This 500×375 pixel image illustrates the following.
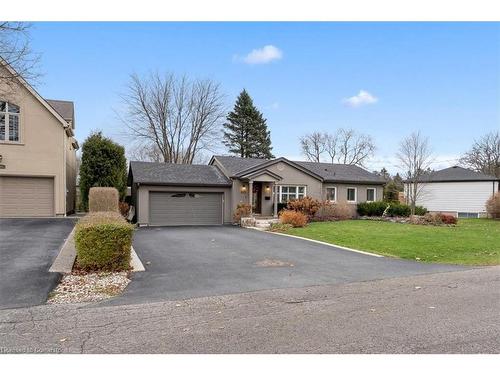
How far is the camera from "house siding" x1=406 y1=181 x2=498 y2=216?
3189cm

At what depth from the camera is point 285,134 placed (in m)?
47.2

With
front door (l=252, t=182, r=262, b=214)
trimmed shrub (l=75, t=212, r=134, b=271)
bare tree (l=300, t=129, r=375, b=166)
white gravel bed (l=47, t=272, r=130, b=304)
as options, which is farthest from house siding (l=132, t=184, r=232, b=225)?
bare tree (l=300, t=129, r=375, b=166)

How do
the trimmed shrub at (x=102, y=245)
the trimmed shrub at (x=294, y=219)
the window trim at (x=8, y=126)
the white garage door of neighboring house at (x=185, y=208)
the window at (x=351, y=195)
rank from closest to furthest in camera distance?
the trimmed shrub at (x=102, y=245)
the window trim at (x=8, y=126)
the trimmed shrub at (x=294, y=219)
the white garage door of neighboring house at (x=185, y=208)
the window at (x=351, y=195)

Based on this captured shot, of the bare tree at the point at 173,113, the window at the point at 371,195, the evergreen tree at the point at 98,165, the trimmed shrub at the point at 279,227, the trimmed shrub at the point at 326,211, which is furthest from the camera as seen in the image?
the bare tree at the point at 173,113

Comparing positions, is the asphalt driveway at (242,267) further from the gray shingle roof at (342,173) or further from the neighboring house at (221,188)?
the gray shingle roof at (342,173)

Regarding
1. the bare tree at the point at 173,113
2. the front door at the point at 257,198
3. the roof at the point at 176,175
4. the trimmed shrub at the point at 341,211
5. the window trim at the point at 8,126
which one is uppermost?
the bare tree at the point at 173,113

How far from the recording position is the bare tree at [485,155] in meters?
45.8

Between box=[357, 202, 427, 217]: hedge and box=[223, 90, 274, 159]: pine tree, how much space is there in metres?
23.3

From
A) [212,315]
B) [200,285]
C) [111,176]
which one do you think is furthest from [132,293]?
[111,176]

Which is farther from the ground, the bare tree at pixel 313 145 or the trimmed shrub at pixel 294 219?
the bare tree at pixel 313 145

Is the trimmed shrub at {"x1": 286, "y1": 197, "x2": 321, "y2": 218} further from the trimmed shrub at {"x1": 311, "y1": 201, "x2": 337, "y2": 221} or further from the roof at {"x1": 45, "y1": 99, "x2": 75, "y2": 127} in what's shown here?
the roof at {"x1": 45, "y1": 99, "x2": 75, "y2": 127}

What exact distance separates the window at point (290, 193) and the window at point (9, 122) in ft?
48.9

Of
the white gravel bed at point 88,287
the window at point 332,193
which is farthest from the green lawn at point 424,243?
the white gravel bed at point 88,287

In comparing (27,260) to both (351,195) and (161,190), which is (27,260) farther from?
(351,195)
